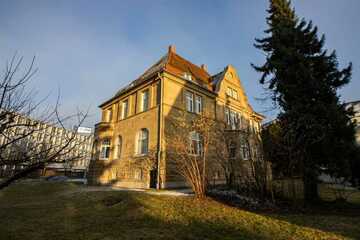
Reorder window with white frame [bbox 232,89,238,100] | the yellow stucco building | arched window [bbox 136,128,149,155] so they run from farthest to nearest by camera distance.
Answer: window with white frame [bbox 232,89,238,100] → arched window [bbox 136,128,149,155] → the yellow stucco building

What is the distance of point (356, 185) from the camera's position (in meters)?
10.9

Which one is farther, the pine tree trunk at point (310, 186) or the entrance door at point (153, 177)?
the entrance door at point (153, 177)

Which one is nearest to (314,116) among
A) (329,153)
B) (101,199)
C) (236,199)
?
(329,153)

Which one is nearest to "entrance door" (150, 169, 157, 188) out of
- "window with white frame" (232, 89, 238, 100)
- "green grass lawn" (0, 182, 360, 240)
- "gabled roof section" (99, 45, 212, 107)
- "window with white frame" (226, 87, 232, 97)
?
"green grass lawn" (0, 182, 360, 240)

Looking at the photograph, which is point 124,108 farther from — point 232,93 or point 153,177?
point 232,93

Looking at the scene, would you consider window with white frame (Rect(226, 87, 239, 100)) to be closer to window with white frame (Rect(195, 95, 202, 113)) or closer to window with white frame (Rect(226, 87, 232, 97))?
window with white frame (Rect(226, 87, 232, 97))

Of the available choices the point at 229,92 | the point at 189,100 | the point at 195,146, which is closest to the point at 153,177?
the point at 195,146

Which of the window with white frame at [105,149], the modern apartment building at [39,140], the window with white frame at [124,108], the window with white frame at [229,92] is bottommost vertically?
the modern apartment building at [39,140]

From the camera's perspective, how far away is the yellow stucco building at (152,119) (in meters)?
16.5

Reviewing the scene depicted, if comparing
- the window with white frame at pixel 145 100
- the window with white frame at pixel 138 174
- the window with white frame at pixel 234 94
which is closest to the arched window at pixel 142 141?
the window with white frame at pixel 138 174

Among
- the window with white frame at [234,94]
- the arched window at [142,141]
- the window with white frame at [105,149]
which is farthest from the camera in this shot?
the window with white frame at [234,94]

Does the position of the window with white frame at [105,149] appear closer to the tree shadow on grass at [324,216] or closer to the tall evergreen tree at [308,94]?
the tree shadow on grass at [324,216]

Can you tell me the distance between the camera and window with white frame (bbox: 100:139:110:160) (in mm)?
22016

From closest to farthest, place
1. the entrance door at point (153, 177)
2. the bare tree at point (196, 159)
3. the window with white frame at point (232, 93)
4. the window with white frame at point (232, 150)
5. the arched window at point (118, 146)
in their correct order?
the bare tree at point (196, 159)
the window with white frame at point (232, 150)
the entrance door at point (153, 177)
the arched window at point (118, 146)
the window with white frame at point (232, 93)
